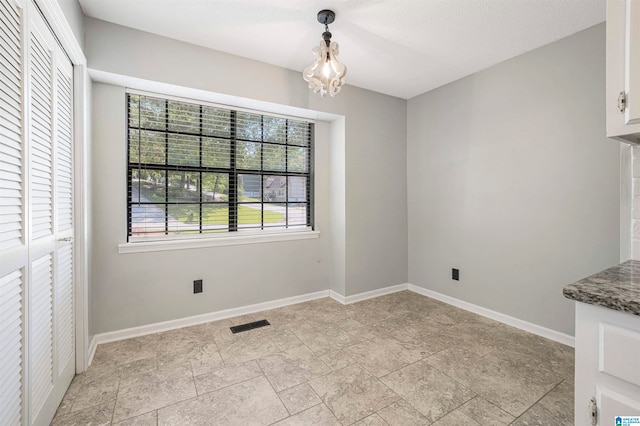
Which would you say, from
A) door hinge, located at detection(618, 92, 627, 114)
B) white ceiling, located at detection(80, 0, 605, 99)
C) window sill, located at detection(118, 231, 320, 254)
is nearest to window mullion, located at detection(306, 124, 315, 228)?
window sill, located at detection(118, 231, 320, 254)

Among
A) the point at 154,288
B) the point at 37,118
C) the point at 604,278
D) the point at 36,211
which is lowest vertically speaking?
the point at 154,288

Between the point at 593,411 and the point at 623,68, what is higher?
the point at 623,68

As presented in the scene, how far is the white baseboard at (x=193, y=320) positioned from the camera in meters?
2.46

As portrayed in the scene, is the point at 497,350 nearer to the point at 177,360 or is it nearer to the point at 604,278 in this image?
the point at 604,278

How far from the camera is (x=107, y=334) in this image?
8.04 ft

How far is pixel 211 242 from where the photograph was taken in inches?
114

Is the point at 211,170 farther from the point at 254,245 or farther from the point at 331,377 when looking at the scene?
the point at 331,377

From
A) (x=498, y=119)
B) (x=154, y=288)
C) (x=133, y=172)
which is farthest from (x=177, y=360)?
(x=498, y=119)

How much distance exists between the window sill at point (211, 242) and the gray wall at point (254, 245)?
0.06 meters

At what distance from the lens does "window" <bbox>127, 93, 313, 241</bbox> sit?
8.66 feet

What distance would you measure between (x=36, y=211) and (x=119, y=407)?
47.1 inches

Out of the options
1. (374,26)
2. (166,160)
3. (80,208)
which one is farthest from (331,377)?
(374,26)

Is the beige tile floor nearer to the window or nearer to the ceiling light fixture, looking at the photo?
the window

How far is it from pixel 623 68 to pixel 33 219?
8.96ft
